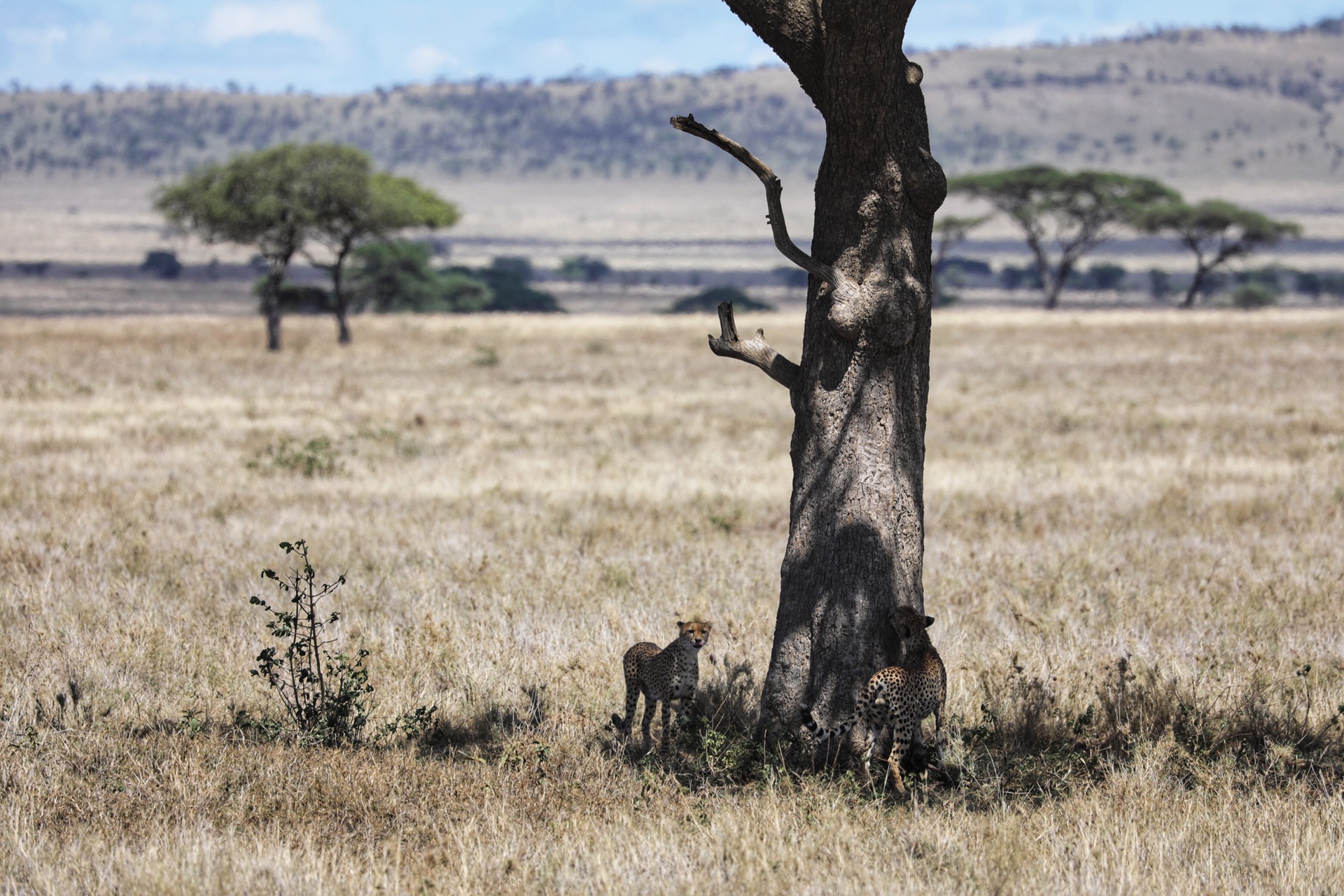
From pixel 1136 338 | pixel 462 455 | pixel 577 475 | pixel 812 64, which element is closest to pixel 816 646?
pixel 812 64

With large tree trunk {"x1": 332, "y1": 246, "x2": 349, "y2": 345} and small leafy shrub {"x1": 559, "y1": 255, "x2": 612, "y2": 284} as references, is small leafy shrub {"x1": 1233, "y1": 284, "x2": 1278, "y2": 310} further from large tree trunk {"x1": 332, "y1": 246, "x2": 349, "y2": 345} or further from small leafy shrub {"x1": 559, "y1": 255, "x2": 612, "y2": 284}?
small leafy shrub {"x1": 559, "y1": 255, "x2": 612, "y2": 284}

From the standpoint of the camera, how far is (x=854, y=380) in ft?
16.9

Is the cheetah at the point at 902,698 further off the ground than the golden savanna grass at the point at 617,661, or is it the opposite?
the cheetah at the point at 902,698

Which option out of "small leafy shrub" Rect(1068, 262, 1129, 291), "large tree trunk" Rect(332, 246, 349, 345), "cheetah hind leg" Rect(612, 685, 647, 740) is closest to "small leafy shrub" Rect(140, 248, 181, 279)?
"large tree trunk" Rect(332, 246, 349, 345)

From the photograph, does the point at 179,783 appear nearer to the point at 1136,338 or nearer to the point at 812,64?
the point at 812,64

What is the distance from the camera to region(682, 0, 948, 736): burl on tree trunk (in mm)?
5023

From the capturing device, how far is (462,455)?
15.1 m

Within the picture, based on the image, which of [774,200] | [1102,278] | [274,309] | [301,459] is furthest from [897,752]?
[1102,278]

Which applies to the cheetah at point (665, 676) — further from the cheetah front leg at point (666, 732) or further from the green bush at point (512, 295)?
the green bush at point (512, 295)

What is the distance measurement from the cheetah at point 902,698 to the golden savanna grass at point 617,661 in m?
0.21

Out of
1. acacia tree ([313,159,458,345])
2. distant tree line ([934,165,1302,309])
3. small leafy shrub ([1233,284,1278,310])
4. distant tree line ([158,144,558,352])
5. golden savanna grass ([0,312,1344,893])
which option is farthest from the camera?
small leafy shrub ([1233,284,1278,310])

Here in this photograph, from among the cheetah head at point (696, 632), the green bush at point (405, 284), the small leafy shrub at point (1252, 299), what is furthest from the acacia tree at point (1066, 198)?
the cheetah head at point (696, 632)

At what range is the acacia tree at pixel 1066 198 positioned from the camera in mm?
69938

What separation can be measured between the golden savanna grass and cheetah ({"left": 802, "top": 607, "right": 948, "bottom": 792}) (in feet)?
0.70
